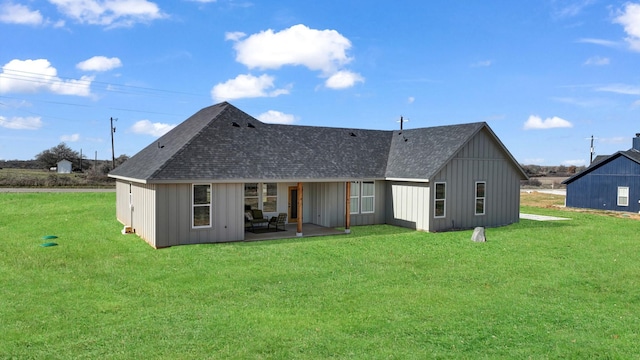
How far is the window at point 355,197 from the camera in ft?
72.4

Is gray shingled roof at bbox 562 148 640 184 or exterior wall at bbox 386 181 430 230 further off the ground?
gray shingled roof at bbox 562 148 640 184

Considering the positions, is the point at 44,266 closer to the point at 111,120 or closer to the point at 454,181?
the point at 454,181

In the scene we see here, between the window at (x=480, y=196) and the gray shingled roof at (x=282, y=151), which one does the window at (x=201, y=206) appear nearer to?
the gray shingled roof at (x=282, y=151)

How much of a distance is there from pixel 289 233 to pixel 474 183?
31.7ft

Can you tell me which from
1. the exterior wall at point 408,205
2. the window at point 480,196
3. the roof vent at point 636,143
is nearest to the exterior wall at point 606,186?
the roof vent at point 636,143

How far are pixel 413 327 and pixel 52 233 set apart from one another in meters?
17.0

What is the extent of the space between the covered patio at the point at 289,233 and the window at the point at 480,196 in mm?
7239

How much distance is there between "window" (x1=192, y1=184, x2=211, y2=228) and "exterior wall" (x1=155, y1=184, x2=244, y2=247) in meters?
0.15

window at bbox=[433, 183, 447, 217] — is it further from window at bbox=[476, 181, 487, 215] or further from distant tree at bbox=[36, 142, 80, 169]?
distant tree at bbox=[36, 142, 80, 169]

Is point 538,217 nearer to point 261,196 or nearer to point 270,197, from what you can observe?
point 270,197

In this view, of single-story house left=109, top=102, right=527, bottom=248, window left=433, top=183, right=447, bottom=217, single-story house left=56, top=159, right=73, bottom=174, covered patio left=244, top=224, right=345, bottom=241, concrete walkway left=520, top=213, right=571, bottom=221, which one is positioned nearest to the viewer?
single-story house left=109, top=102, right=527, bottom=248

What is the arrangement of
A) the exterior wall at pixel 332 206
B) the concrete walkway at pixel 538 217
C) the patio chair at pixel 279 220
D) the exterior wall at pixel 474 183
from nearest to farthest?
1. the patio chair at pixel 279 220
2. the exterior wall at pixel 474 183
3. the exterior wall at pixel 332 206
4. the concrete walkway at pixel 538 217

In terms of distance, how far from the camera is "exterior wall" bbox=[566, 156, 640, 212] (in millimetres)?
29766

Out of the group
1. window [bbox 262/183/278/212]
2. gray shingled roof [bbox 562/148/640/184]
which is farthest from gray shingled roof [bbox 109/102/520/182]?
gray shingled roof [bbox 562/148/640/184]
